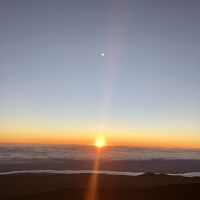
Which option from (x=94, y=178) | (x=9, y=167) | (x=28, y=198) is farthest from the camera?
(x=9, y=167)

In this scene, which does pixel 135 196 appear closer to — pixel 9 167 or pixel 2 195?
pixel 2 195

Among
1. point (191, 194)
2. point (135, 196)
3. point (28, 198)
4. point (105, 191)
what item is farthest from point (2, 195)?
point (191, 194)

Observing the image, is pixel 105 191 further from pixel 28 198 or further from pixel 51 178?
pixel 51 178

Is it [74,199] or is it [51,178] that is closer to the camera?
[74,199]

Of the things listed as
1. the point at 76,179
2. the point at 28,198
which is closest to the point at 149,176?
the point at 76,179

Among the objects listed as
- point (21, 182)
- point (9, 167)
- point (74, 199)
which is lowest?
point (74, 199)

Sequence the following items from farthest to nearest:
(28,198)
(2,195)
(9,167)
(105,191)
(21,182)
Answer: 1. (9,167)
2. (21,182)
3. (2,195)
4. (105,191)
5. (28,198)

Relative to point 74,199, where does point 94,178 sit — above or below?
above
